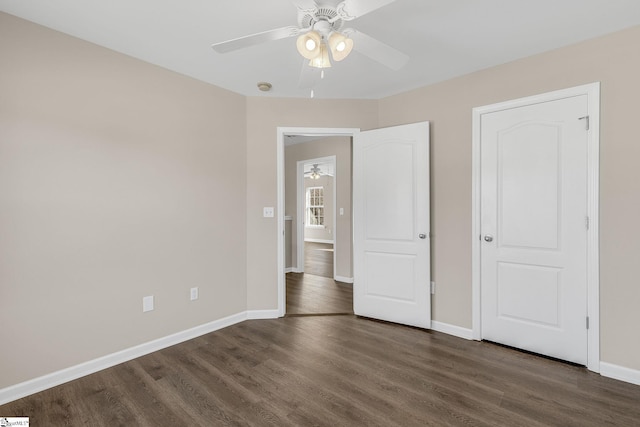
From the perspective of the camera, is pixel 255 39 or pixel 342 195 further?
pixel 342 195

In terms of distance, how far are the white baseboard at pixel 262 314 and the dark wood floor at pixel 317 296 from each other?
182mm

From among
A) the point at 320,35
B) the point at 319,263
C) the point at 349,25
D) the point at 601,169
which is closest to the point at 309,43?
the point at 320,35

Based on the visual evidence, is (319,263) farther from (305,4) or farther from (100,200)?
(305,4)

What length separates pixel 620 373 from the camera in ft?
7.36

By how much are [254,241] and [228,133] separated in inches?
47.3

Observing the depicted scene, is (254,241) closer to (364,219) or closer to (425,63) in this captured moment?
(364,219)

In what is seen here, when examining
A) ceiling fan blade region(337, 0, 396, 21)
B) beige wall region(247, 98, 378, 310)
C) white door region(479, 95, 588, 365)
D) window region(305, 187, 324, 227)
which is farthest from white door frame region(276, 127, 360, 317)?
window region(305, 187, 324, 227)

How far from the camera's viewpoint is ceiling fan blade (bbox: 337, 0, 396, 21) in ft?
4.70

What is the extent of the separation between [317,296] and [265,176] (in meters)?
1.86

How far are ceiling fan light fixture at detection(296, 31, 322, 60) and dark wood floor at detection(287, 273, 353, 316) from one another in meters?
2.82

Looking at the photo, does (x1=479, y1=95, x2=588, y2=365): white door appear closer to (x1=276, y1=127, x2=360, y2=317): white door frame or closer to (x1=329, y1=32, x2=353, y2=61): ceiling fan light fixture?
(x1=276, y1=127, x2=360, y2=317): white door frame

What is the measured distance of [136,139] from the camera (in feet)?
8.63

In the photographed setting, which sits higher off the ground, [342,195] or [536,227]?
[342,195]

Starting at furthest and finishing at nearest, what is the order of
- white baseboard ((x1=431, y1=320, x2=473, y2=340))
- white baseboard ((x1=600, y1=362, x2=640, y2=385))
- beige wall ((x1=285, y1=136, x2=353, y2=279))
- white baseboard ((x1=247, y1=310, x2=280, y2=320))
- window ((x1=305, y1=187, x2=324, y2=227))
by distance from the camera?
window ((x1=305, y1=187, x2=324, y2=227))
beige wall ((x1=285, y1=136, x2=353, y2=279))
white baseboard ((x1=247, y1=310, x2=280, y2=320))
white baseboard ((x1=431, y1=320, x2=473, y2=340))
white baseboard ((x1=600, y1=362, x2=640, y2=385))
